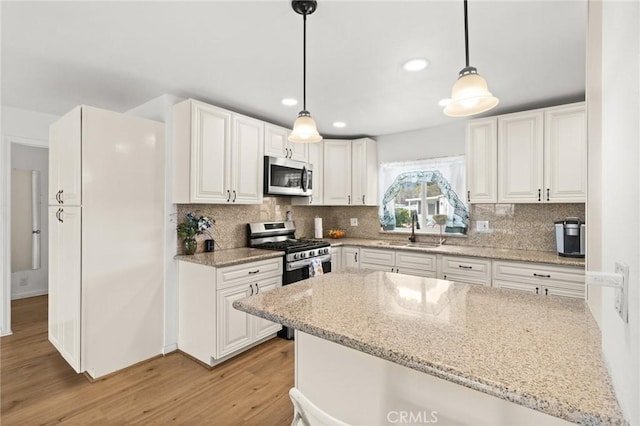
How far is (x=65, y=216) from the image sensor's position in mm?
2502

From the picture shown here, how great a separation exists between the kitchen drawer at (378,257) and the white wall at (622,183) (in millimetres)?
2676

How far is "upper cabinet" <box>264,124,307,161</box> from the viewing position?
11.2 ft

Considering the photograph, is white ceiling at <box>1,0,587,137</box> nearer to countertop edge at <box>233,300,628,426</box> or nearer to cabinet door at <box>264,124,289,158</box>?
cabinet door at <box>264,124,289,158</box>

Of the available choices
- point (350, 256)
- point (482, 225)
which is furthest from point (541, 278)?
point (350, 256)

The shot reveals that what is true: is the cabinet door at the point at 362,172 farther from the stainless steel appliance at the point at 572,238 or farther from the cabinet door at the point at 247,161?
the stainless steel appliance at the point at 572,238

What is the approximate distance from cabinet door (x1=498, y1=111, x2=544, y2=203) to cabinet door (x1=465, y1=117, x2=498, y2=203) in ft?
0.15

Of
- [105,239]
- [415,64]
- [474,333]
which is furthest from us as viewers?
[105,239]

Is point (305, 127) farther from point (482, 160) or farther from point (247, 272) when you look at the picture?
point (482, 160)

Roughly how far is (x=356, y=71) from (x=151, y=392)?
2.81m

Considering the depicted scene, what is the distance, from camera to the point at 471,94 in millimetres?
1261

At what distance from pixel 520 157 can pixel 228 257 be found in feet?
9.71

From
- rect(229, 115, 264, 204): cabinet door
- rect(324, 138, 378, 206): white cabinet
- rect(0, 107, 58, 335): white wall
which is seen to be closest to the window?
rect(324, 138, 378, 206): white cabinet

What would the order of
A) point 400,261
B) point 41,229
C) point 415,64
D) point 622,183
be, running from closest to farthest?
point 622,183 → point 415,64 → point 400,261 → point 41,229

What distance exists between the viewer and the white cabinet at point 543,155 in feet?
9.04
